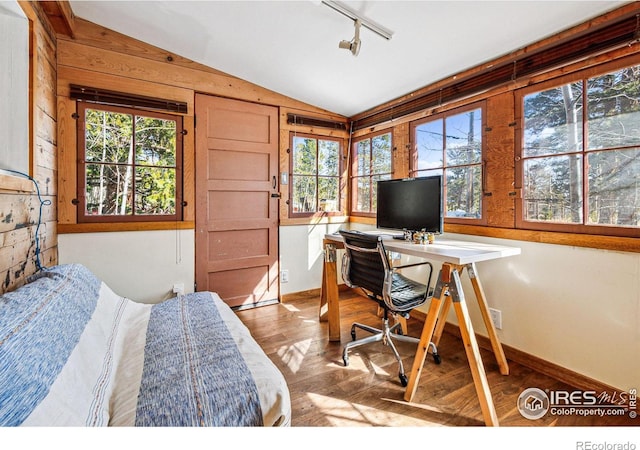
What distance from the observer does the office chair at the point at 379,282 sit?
1.98 metres

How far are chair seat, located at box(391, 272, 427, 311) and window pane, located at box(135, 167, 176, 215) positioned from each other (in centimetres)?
216

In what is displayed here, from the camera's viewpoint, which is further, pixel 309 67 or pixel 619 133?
pixel 309 67

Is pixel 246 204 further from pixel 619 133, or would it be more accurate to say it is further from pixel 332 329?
pixel 619 133

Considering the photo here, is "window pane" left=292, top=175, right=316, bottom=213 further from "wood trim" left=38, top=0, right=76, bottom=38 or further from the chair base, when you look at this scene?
"wood trim" left=38, top=0, right=76, bottom=38

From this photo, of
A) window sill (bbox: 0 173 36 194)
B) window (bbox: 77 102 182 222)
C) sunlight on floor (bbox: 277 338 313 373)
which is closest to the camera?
window sill (bbox: 0 173 36 194)

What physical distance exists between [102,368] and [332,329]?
167 centimetres

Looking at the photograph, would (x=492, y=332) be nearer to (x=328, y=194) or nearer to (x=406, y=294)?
(x=406, y=294)

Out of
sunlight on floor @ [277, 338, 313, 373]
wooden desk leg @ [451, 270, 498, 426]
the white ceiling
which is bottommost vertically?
sunlight on floor @ [277, 338, 313, 373]

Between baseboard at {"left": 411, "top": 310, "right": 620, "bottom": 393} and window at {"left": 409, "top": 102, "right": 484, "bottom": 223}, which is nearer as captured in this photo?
baseboard at {"left": 411, "top": 310, "right": 620, "bottom": 393}

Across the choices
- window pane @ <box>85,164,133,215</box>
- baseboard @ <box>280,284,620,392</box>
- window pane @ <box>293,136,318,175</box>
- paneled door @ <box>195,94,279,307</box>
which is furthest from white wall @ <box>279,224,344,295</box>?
baseboard @ <box>280,284,620,392</box>

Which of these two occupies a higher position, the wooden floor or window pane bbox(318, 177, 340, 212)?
window pane bbox(318, 177, 340, 212)

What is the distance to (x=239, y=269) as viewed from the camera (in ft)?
10.6

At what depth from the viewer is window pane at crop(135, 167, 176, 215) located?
2710mm
